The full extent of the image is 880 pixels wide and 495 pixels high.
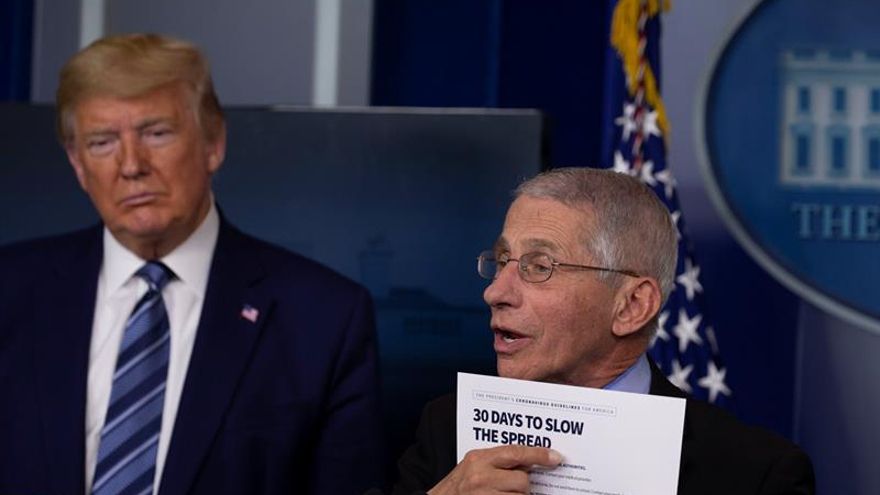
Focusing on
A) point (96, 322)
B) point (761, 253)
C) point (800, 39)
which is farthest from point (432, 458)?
point (800, 39)

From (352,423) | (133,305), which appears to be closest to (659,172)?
(352,423)

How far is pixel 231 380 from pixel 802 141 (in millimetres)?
1927

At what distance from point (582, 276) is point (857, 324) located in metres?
2.01

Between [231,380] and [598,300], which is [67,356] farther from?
[598,300]

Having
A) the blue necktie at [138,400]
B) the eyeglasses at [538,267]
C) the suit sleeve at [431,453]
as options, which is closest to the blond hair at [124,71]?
the blue necktie at [138,400]

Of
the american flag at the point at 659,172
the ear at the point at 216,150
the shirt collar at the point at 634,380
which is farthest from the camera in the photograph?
the american flag at the point at 659,172

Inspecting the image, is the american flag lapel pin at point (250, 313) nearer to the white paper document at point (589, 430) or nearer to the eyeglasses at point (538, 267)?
the eyeglasses at point (538, 267)

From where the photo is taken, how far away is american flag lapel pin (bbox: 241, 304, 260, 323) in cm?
359

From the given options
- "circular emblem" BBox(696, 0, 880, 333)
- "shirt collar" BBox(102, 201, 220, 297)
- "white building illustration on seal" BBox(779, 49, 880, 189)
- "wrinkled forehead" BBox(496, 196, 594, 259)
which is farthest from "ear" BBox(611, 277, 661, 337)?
"white building illustration on seal" BBox(779, 49, 880, 189)

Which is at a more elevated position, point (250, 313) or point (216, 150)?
point (216, 150)

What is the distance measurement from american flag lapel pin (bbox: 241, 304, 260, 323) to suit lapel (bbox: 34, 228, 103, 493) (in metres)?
0.36

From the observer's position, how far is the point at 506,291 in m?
2.57

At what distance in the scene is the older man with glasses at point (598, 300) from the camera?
2537mm

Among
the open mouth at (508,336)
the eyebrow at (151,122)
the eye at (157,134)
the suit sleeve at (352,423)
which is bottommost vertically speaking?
the suit sleeve at (352,423)
